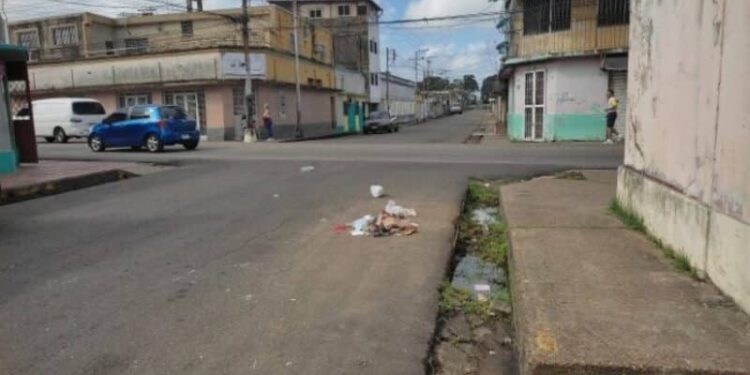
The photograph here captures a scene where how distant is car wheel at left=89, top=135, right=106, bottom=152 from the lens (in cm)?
2242

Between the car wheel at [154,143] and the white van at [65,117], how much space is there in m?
9.30

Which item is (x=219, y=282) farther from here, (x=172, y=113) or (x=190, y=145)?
(x=190, y=145)

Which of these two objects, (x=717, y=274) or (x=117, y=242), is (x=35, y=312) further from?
(x=717, y=274)

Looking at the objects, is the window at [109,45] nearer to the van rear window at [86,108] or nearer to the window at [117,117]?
the van rear window at [86,108]

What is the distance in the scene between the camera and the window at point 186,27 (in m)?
41.8

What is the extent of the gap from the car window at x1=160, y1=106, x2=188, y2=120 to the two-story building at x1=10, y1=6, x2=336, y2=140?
9.41m

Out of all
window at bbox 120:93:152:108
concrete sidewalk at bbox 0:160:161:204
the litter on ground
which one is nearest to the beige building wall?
the litter on ground

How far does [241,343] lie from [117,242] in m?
3.81

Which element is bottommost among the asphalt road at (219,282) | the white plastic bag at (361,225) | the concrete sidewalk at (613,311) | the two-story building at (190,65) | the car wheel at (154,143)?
the asphalt road at (219,282)

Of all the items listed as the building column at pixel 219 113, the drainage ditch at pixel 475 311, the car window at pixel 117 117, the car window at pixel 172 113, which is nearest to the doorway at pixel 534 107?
the car window at pixel 172 113

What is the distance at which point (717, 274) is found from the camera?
434cm

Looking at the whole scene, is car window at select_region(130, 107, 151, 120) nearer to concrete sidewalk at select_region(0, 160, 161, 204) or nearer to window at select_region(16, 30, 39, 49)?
concrete sidewalk at select_region(0, 160, 161, 204)

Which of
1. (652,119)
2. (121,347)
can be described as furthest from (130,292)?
(652,119)

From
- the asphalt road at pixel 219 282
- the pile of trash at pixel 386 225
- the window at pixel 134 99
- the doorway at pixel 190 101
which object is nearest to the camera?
the asphalt road at pixel 219 282
